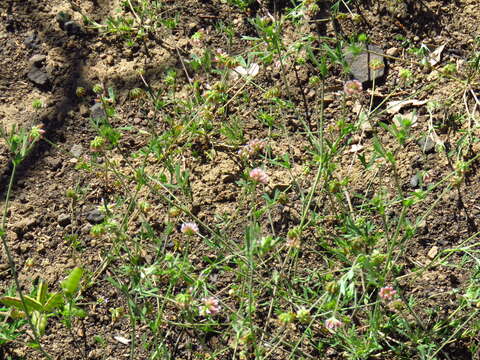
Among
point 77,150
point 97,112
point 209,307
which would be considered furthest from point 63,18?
point 209,307

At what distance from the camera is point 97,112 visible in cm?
325

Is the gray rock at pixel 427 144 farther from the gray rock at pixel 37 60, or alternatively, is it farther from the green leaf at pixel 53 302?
the gray rock at pixel 37 60

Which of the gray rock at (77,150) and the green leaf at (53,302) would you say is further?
the gray rock at (77,150)

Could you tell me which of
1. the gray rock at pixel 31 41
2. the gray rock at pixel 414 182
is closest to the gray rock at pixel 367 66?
the gray rock at pixel 414 182

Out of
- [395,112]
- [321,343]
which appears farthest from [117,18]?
[321,343]

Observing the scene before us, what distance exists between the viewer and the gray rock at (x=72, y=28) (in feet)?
11.6

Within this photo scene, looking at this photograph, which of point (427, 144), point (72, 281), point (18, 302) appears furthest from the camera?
point (427, 144)

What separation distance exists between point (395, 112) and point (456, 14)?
0.65 metres

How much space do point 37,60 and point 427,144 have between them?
2130 mm

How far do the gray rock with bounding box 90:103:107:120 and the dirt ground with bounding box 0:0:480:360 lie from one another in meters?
0.04

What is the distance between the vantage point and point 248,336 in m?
2.18

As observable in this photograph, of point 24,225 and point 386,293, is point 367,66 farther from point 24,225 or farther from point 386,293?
point 24,225

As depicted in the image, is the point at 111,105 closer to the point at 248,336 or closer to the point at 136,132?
the point at 136,132

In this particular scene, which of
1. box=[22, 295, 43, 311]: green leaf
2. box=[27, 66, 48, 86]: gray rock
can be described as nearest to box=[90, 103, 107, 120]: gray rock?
box=[27, 66, 48, 86]: gray rock
